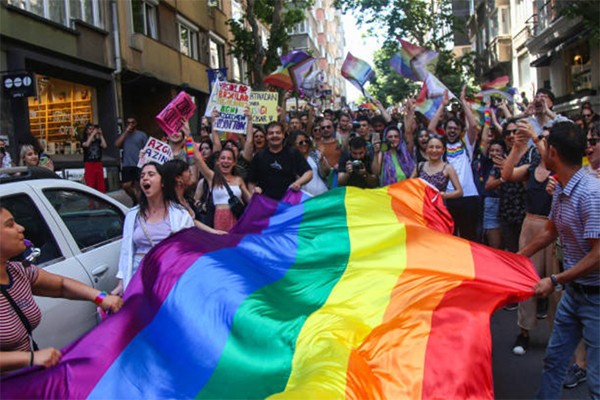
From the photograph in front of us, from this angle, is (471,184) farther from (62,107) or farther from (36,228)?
(62,107)

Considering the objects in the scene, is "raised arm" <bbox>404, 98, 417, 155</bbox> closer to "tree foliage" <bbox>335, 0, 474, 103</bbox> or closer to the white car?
the white car

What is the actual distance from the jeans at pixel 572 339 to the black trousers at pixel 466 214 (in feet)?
9.93

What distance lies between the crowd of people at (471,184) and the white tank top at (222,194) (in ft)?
0.04

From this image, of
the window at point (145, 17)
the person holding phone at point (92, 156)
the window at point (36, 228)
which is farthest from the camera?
the window at point (145, 17)

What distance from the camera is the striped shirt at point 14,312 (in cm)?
275

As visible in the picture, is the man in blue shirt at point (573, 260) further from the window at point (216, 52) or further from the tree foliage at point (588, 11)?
the window at point (216, 52)

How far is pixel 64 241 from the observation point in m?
4.00

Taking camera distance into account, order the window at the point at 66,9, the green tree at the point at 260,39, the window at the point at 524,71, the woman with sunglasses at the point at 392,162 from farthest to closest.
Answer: the window at the point at 524,71 < the green tree at the point at 260,39 < the window at the point at 66,9 < the woman with sunglasses at the point at 392,162

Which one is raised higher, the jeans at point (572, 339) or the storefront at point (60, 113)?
the storefront at point (60, 113)

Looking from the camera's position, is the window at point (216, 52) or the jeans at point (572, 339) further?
the window at point (216, 52)

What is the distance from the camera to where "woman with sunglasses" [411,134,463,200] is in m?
6.54

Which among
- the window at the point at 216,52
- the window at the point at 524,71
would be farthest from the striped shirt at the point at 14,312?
the window at the point at 524,71

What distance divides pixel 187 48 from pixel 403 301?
2433 centimetres

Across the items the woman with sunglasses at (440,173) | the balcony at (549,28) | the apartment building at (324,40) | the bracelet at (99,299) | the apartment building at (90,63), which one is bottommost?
the bracelet at (99,299)
